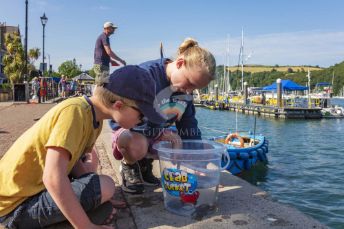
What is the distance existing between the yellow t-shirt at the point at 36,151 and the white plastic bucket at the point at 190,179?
26.5 inches

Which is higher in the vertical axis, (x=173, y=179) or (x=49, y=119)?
(x=49, y=119)

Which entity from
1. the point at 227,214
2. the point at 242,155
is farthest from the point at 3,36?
the point at 227,214

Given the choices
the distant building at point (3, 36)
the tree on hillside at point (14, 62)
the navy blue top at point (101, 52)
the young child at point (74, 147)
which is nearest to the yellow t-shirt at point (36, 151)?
the young child at point (74, 147)

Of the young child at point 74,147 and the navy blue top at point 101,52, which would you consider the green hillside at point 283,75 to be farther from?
the young child at point 74,147

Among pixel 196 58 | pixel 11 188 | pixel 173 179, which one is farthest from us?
pixel 196 58

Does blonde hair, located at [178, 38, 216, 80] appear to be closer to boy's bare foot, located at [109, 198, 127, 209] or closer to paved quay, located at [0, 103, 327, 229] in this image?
paved quay, located at [0, 103, 327, 229]

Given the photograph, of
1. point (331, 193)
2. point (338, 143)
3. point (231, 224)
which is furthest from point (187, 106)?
point (338, 143)

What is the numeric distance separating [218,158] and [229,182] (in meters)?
0.92

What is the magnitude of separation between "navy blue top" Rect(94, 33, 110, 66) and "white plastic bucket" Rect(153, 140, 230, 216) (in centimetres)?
409

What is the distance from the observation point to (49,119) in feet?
6.95

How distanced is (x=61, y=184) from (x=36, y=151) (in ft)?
1.04

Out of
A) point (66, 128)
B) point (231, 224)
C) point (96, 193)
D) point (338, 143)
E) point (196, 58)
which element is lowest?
point (338, 143)

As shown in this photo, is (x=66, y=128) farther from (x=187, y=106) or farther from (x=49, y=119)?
(x=187, y=106)

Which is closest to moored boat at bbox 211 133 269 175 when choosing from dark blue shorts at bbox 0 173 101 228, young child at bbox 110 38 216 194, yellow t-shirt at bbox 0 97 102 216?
young child at bbox 110 38 216 194
